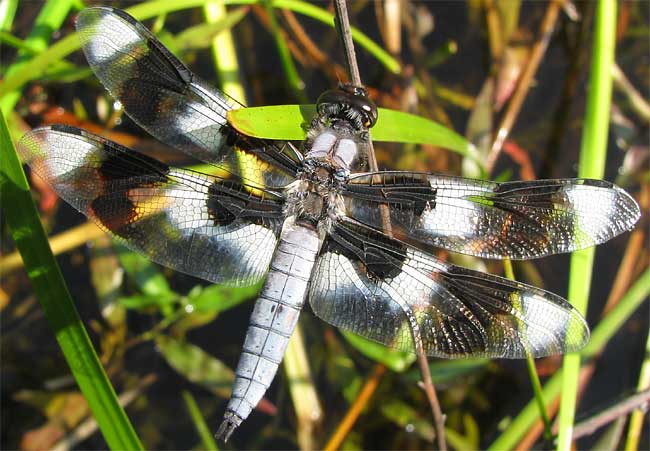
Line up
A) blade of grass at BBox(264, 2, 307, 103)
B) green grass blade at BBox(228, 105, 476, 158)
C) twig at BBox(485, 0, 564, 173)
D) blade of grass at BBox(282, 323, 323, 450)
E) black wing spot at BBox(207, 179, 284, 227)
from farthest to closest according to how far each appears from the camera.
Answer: twig at BBox(485, 0, 564, 173), blade of grass at BBox(264, 2, 307, 103), blade of grass at BBox(282, 323, 323, 450), black wing spot at BBox(207, 179, 284, 227), green grass blade at BBox(228, 105, 476, 158)

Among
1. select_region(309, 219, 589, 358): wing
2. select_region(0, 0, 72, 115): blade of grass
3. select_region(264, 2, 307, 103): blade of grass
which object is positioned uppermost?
select_region(264, 2, 307, 103): blade of grass

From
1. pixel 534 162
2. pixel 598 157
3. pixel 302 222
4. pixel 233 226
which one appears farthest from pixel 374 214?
pixel 534 162

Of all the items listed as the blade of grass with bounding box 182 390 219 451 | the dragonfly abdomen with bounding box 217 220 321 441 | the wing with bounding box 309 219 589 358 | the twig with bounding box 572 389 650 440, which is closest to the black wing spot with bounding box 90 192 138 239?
the dragonfly abdomen with bounding box 217 220 321 441

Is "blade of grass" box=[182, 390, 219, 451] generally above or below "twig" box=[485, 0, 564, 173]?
below

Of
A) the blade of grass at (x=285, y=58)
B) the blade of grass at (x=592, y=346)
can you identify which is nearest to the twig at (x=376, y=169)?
the blade of grass at (x=592, y=346)

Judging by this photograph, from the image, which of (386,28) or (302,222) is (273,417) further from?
(386,28)

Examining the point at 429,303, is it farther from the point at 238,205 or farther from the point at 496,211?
the point at 238,205

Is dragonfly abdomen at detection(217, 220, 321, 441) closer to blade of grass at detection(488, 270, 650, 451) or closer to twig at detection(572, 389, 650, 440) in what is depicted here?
blade of grass at detection(488, 270, 650, 451)

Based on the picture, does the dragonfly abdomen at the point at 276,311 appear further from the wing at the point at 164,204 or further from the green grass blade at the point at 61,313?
the green grass blade at the point at 61,313

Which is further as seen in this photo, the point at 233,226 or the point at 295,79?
the point at 295,79
